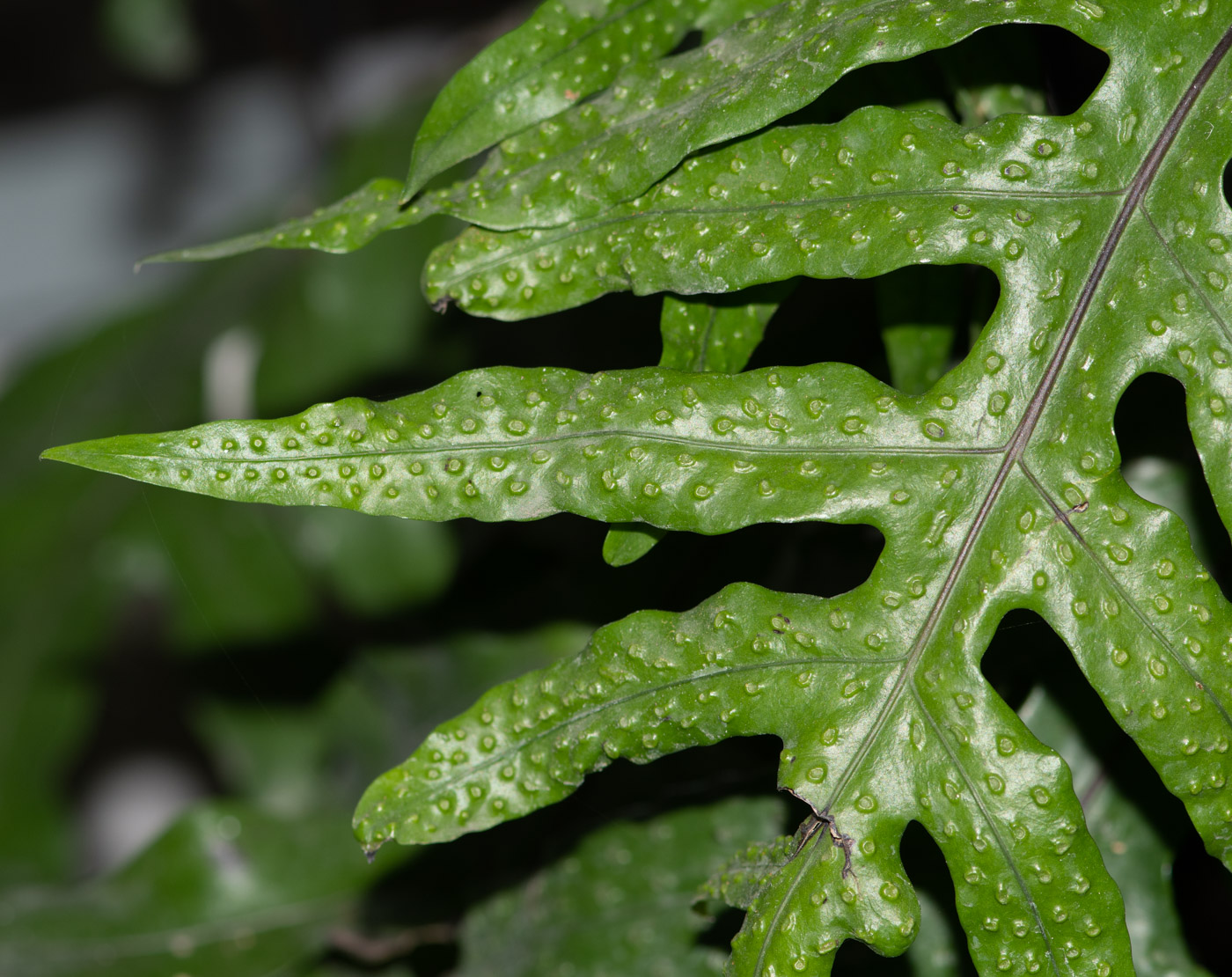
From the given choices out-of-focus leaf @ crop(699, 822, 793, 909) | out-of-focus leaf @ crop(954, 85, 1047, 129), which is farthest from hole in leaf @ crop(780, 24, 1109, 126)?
out-of-focus leaf @ crop(699, 822, 793, 909)

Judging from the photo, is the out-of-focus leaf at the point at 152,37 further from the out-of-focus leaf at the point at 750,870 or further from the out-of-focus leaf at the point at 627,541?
the out-of-focus leaf at the point at 750,870

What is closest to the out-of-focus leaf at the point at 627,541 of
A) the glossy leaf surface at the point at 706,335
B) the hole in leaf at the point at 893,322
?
the glossy leaf surface at the point at 706,335

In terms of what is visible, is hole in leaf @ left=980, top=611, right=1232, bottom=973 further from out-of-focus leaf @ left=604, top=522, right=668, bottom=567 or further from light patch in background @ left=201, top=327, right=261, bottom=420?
light patch in background @ left=201, top=327, right=261, bottom=420

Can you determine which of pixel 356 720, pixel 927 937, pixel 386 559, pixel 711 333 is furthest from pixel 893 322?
pixel 356 720

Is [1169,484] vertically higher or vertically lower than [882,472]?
lower

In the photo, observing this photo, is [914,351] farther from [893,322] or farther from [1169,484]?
[1169,484]

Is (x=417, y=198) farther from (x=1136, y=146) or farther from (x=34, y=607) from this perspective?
(x=34, y=607)
